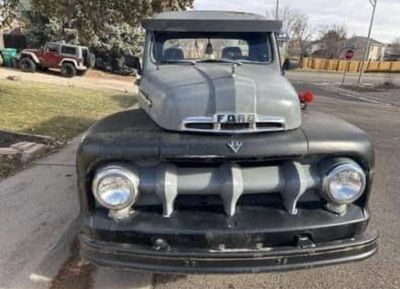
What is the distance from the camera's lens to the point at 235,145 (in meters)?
2.58

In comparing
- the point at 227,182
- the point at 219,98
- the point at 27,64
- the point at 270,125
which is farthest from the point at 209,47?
the point at 27,64

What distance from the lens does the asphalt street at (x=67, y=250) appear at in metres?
3.19

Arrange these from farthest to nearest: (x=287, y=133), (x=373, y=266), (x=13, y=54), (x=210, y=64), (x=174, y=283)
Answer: (x=13, y=54), (x=210, y=64), (x=373, y=266), (x=174, y=283), (x=287, y=133)

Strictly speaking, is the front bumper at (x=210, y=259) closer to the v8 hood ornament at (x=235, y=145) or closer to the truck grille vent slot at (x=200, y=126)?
the v8 hood ornament at (x=235, y=145)

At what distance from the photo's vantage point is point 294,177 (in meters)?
2.62

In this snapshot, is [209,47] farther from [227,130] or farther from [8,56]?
[8,56]

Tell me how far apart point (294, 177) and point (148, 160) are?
948mm

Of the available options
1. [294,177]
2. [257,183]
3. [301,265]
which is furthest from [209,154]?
[301,265]

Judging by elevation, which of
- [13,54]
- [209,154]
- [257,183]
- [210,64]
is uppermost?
[210,64]

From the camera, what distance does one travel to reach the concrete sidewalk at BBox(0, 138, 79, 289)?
3.24m

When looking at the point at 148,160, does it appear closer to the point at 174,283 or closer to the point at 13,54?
the point at 174,283

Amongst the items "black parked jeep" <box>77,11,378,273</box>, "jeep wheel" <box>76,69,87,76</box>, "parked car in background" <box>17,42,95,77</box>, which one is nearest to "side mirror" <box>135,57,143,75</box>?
"black parked jeep" <box>77,11,378,273</box>

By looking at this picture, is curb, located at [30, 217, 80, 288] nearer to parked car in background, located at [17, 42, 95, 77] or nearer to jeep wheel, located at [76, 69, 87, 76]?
parked car in background, located at [17, 42, 95, 77]

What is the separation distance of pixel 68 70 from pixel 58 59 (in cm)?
72
